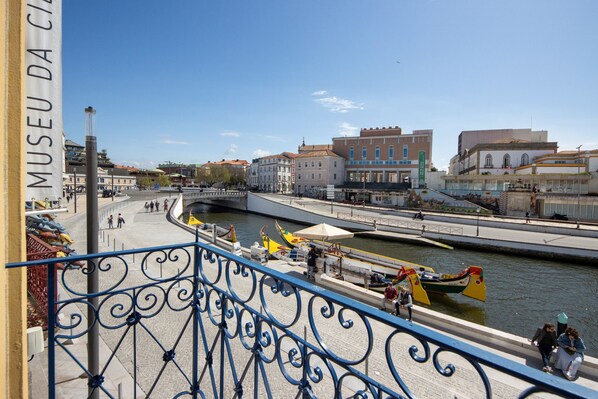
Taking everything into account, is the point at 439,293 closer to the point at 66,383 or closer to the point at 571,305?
the point at 571,305

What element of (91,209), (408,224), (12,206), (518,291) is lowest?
(518,291)

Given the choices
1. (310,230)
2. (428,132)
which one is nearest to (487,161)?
(428,132)

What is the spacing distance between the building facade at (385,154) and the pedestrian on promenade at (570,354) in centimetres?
4762

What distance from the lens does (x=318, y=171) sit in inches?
2416

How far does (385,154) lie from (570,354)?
5495 centimetres

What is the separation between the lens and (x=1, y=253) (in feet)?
5.92

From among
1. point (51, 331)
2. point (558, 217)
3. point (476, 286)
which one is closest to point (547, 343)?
point (476, 286)

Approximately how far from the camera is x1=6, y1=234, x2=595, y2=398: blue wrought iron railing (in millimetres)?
1499

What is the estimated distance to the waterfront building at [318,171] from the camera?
60.4 m

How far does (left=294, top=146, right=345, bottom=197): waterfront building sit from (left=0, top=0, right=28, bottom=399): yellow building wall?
56.4 metres

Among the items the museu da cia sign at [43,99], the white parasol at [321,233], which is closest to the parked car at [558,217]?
the white parasol at [321,233]

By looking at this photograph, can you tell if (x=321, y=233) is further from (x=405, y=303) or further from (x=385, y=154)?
(x=385, y=154)

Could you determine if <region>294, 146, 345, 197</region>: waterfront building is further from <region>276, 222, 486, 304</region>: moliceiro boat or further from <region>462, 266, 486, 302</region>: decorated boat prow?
<region>462, 266, 486, 302</region>: decorated boat prow

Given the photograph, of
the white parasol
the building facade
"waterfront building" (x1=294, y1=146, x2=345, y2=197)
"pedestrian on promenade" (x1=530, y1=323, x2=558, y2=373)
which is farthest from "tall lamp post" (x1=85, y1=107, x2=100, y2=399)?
"waterfront building" (x1=294, y1=146, x2=345, y2=197)
